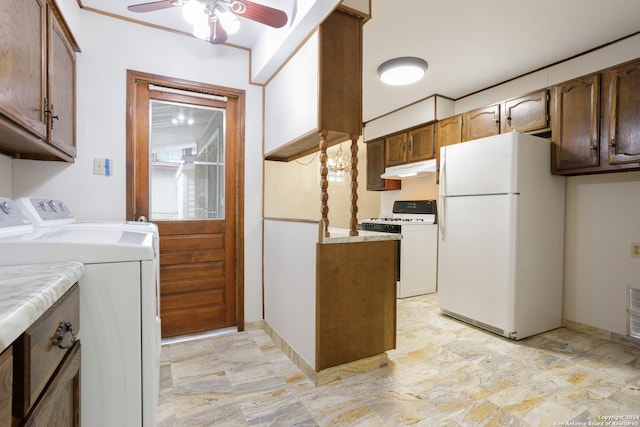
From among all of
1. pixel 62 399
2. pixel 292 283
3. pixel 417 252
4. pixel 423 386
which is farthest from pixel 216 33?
pixel 417 252

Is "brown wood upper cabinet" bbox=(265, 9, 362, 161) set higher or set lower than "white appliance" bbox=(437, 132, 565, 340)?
higher

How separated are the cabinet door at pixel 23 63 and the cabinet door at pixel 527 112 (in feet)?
11.7

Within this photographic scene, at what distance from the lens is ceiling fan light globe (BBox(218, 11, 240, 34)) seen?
5.78 ft

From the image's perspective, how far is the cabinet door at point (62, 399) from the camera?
0.59 meters

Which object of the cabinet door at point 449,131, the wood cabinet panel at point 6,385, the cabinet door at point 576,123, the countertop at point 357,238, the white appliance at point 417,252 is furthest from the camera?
the white appliance at point 417,252

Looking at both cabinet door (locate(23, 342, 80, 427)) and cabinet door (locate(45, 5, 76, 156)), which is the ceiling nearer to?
cabinet door (locate(45, 5, 76, 156))

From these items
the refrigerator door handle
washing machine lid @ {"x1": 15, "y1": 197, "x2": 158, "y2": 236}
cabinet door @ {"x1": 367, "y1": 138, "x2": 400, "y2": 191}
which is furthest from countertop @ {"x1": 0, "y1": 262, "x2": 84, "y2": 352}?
cabinet door @ {"x1": 367, "y1": 138, "x2": 400, "y2": 191}

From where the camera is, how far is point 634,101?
7.29 feet

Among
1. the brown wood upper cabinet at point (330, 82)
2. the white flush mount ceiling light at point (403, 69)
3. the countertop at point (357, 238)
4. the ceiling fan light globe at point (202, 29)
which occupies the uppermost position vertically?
the white flush mount ceiling light at point (403, 69)

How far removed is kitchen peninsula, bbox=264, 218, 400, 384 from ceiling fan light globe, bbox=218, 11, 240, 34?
1.26 metres

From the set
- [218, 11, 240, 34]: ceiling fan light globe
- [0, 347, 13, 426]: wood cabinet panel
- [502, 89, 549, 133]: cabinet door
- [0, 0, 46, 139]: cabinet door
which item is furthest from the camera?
[502, 89, 549, 133]: cabinet door

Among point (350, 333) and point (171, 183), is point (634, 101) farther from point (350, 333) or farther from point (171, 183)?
point (171, 183)

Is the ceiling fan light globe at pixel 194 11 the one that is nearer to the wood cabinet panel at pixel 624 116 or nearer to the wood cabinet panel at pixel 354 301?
the wood cabinet panel at pixel 354 301

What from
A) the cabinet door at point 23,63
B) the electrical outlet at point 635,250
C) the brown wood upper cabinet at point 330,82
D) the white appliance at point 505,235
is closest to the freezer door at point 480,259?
the white appliance at point 505,235
